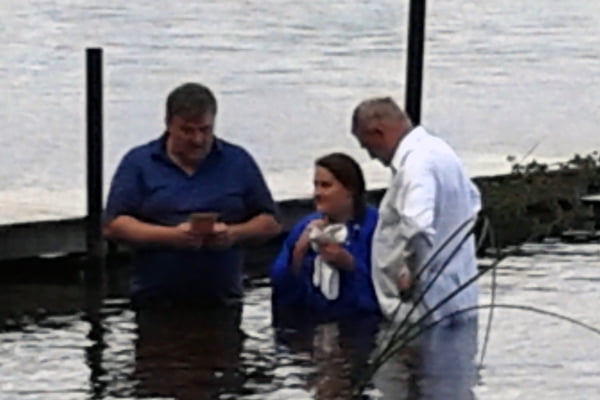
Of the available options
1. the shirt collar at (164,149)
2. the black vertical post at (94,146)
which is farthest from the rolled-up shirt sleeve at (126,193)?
the black vertical post at (94,146)

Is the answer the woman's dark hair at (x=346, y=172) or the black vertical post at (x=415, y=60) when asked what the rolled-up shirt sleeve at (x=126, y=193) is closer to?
the woman's dark hair at (x=346, y=172)

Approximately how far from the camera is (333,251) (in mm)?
10336

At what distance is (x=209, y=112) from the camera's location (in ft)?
32.1

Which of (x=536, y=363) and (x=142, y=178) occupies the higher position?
(x=142, y=178)

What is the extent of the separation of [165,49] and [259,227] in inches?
710

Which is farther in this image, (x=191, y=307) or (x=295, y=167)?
(x=295, y=167)

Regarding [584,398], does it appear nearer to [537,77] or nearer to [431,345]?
Answer: [431,345]

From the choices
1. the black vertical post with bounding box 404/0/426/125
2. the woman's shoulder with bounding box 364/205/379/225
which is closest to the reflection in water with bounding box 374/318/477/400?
the woman's shoulder with bounding box 364/205/379/225

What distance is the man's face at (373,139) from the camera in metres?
10.1

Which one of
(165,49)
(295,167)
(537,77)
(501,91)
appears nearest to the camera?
(295,167)

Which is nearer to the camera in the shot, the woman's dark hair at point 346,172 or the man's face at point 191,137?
the man's face at point 191,137

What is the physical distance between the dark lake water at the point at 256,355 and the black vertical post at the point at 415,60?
2.94 meters

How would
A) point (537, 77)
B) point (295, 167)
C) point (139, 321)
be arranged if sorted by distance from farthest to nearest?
point (537, 77), point (295, 167), point (139, 321)

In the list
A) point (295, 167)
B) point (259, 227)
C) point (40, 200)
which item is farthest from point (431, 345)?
point (295, 167)
